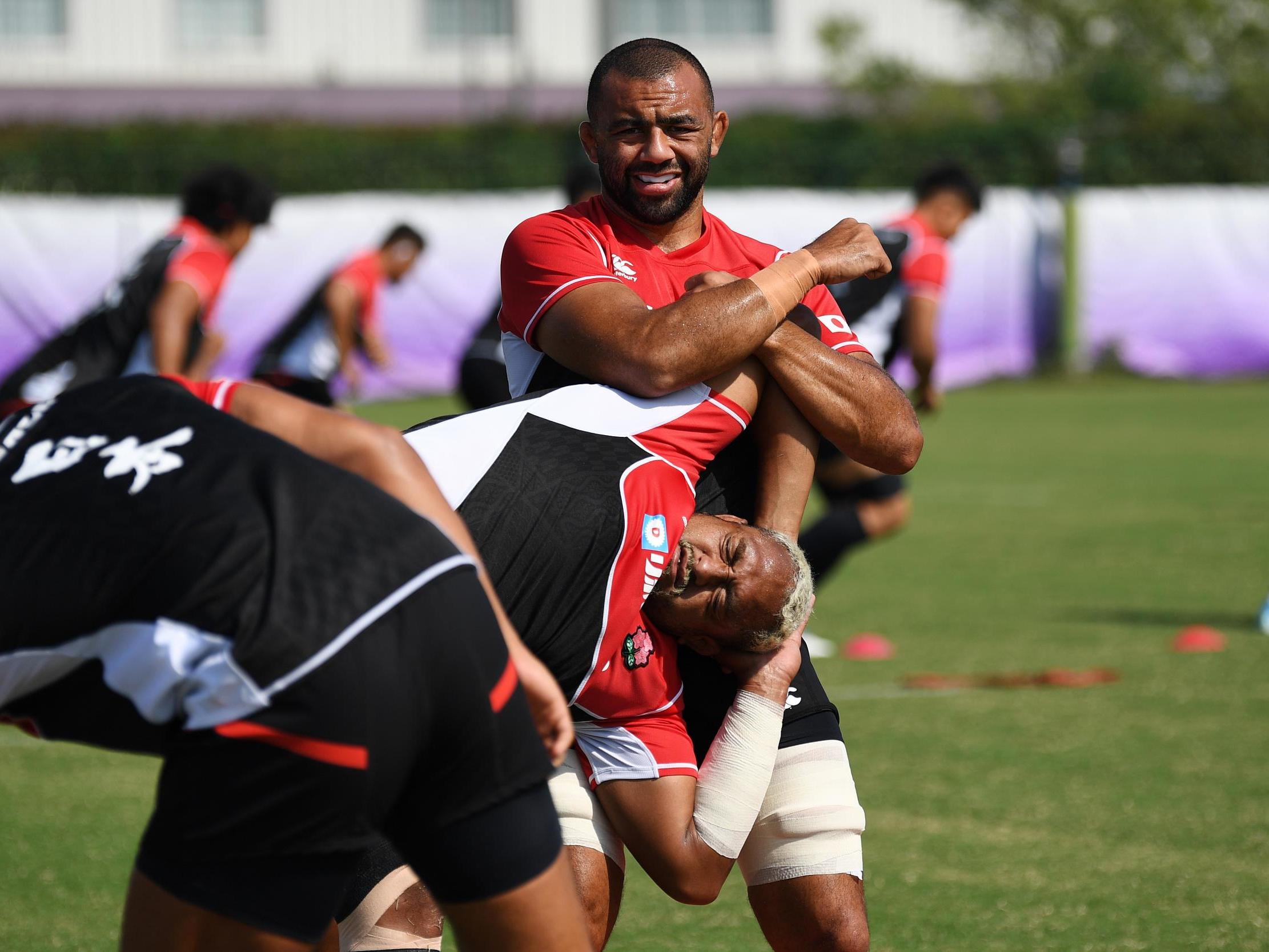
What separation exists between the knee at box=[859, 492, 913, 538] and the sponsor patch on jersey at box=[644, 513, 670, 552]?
16.9 ft

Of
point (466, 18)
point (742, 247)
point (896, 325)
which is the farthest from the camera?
point (466, 18)

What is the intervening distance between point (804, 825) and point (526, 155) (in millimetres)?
20894

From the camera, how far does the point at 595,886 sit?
3.37 metres

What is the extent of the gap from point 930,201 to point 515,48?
27572mm

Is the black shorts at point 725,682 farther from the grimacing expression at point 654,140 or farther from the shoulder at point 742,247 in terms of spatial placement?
the grimacing expression at point 654,140

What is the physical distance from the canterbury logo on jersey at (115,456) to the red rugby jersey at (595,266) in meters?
1.23

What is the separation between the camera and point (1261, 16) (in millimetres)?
30922

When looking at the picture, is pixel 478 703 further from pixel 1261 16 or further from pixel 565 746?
pixel 1261 16

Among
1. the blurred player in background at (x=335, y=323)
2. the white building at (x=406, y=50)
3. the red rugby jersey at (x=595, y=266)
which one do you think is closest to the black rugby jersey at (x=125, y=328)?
the blurred player in background at (x=335, y=323)

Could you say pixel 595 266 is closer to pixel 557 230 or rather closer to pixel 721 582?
pixel 557 230

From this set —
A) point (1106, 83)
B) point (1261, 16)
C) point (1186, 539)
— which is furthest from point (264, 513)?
point (1261, 16)

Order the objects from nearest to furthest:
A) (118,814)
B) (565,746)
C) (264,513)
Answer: (264,513), (565,746), (118,814)

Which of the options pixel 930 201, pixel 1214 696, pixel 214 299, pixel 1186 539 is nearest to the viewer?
pixel 1214 696

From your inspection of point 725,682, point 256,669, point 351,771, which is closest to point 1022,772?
point 725,682
